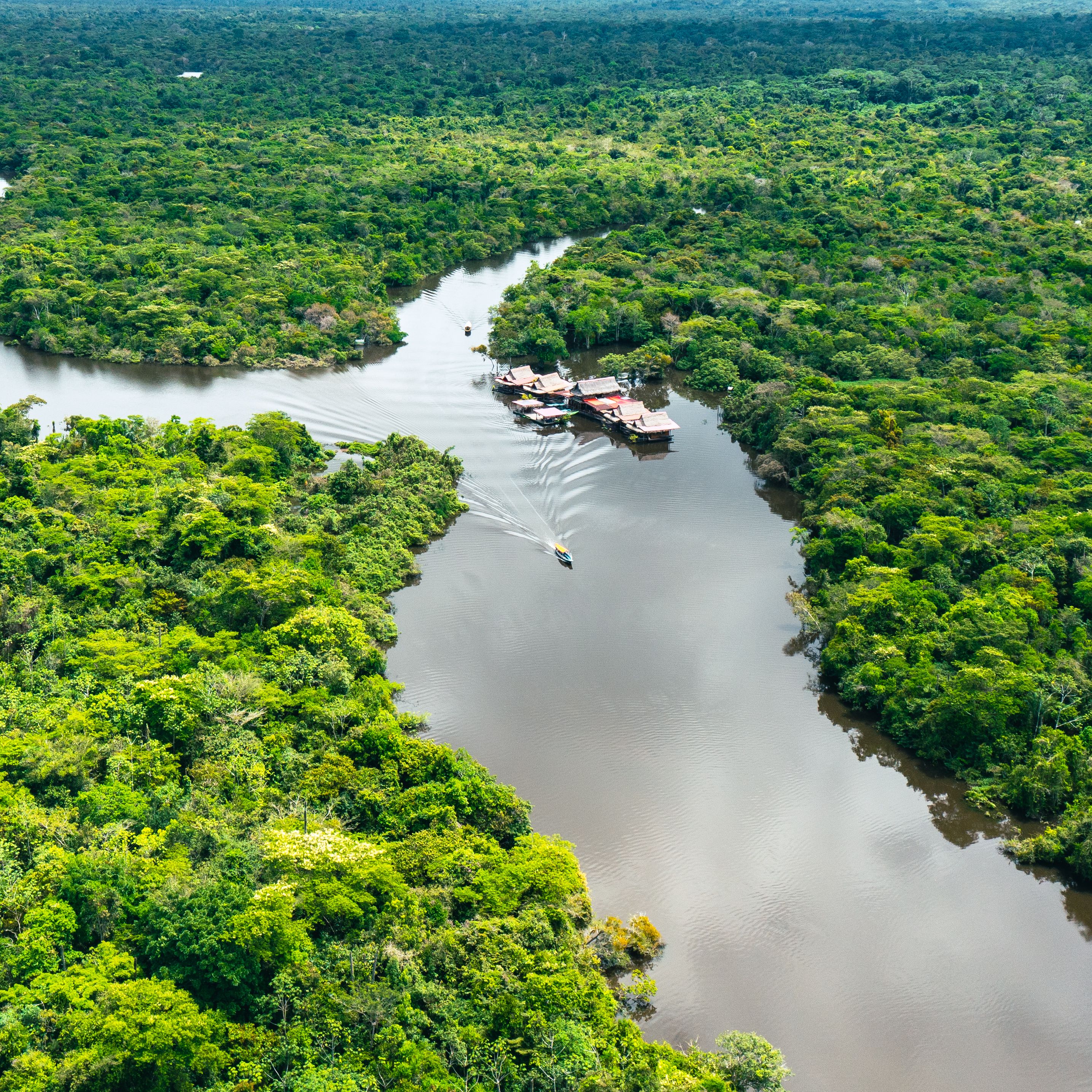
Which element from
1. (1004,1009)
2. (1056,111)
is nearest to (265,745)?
(1004,1009)

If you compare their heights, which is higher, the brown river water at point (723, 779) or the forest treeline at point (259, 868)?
the forest treeline at point (259, 868)

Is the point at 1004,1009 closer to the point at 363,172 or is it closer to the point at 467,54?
the point at 363,172

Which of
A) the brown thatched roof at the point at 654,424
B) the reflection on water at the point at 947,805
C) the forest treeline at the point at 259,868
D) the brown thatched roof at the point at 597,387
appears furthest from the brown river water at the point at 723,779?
the brown thatched roof at the point at 597,387

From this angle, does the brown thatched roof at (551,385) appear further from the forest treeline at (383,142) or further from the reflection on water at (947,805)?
the reflection on water at (947,805)

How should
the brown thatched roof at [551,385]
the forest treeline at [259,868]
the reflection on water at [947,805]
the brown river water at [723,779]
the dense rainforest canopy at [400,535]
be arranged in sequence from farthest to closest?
the brown thatched roof at [551,385], the reflection on water at [947,805], the brown river water at [723,779], the dense rainforest canopy at [400,535], the forest treeline at [259,868]

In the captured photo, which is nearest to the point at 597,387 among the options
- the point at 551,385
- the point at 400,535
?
the point at 551,385

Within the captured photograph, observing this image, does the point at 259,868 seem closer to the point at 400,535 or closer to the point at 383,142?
the point at 400,535
